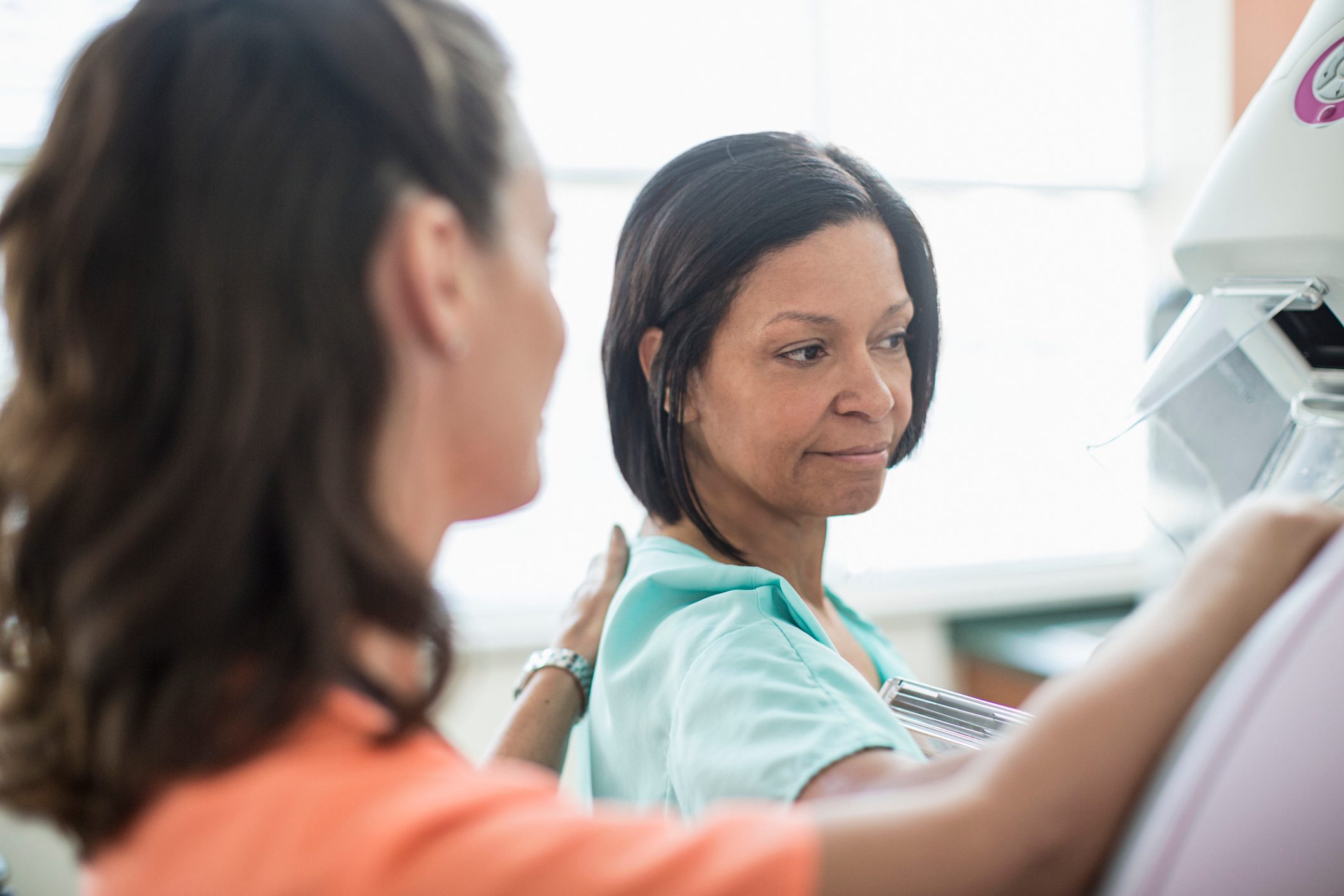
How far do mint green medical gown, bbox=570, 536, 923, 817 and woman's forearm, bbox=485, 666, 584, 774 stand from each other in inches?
1.7

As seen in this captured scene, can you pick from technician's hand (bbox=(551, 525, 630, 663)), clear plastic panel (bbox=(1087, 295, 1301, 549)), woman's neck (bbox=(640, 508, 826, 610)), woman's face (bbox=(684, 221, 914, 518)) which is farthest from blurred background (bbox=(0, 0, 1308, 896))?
clear plastic panel (bbox=(1087, 295, 1301, 549))

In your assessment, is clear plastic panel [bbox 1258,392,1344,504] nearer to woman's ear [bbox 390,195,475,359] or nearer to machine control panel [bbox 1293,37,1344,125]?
machine control panel [bbox 1293,37,1344,125]

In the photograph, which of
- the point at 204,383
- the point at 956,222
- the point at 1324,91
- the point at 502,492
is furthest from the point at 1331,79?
the point at 956,222

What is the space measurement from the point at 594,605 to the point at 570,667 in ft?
0.25

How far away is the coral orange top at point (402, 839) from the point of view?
1.26 feet

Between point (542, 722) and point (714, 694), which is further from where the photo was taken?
point (542, 722)

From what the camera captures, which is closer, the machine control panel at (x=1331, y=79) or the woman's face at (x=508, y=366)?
the woman's face at (x=508, y=366)

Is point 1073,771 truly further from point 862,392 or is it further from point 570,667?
point 570,667

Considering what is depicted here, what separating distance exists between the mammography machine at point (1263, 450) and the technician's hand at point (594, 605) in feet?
1.73

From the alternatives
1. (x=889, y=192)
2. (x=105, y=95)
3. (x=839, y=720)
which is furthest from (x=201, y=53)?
(x=889, y=192)

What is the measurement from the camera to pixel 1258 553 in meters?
0.49

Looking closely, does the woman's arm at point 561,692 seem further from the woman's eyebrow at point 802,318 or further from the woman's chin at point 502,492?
the woman's chin at point 502,492

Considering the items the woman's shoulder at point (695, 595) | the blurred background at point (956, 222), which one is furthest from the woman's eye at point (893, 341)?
the blurred background at point (956, 222)

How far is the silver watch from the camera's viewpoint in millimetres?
1064
